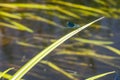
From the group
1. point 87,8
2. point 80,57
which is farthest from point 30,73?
point 87,8

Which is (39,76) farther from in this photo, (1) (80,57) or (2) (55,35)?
(2) (55,35)

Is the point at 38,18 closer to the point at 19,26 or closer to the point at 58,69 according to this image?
the point at 19,26

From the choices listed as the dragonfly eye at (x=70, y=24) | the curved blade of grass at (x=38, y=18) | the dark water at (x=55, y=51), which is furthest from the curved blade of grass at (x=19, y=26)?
the dragonfly eye at (x=70, y=24)

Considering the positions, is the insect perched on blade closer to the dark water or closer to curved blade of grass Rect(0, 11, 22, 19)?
the dark water

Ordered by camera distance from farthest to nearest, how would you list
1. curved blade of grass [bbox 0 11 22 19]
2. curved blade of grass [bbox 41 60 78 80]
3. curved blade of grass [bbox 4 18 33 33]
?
1. curved blade of grass [bbox 0 11 22 19]
2. curved blade of grass [bbox 4 18 33 33]
3. curved blade of grass [bbox 41 60 78 80]

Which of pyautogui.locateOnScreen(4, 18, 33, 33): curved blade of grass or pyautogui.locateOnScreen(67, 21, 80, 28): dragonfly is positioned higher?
pyautogui.locateOnScreen(67, 21, 80, 28): dragonfly

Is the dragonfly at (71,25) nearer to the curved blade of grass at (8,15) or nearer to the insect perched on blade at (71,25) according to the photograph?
the insect perched on blade at (71,25)

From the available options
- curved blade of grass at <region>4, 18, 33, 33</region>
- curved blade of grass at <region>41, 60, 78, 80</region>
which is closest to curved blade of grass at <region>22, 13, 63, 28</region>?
curved blade of grass at <region>4, 18, 33, 33</region>

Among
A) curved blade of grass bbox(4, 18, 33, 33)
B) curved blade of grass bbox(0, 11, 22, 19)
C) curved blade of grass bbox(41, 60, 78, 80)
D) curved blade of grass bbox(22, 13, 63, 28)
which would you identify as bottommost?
curved blade of grass bbox(41, 60, 78, 80)
